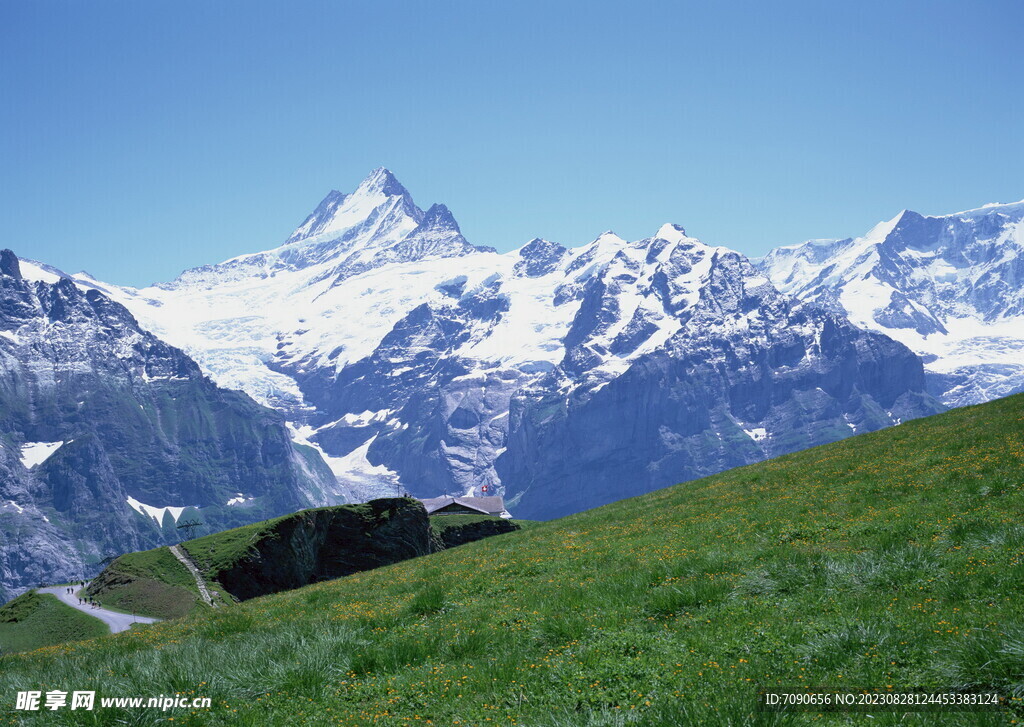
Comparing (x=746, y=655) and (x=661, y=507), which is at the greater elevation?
(x=661, y=507)

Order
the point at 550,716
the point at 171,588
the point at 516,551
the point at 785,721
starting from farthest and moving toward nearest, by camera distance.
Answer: the point at 171,588 → the point at 516,551 → the point at 550,716 → the point at 785,721

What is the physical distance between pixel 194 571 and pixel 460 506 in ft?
193

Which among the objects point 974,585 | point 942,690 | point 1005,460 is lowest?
point 942,690

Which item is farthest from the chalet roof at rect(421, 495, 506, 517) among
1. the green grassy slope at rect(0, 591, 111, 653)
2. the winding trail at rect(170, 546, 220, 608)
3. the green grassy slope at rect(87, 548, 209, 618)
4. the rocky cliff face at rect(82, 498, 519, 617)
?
the green grassy slope at rect(0, 591, 111, 653)

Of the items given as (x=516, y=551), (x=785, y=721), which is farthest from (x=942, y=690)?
(x=516, y=551)

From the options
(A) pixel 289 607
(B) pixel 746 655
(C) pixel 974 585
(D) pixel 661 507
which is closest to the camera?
(B) pixel 746 655

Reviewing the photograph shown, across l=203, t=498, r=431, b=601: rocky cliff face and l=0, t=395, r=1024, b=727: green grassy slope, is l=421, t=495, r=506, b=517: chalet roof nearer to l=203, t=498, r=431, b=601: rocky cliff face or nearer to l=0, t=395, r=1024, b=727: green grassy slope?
l=203, t=498, r=431, b=601: rocky cliff face

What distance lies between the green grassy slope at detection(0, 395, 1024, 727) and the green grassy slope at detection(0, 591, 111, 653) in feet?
104

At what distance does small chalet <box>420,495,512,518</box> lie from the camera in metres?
116

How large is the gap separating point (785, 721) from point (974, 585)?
19.6 ft

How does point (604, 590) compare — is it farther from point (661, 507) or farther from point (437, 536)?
point (437, 536)

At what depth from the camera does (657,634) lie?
14.1 m

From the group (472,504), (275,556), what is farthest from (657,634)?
(472,504)

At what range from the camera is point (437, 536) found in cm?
8838
